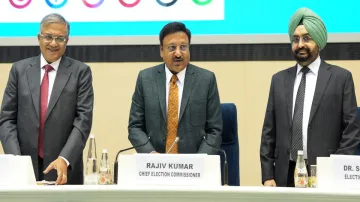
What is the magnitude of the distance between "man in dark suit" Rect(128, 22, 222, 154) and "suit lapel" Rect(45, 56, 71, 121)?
1.33 feet

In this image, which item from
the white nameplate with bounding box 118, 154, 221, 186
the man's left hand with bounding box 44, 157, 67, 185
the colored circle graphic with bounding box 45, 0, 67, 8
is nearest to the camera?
the white nameplate with bounding box 118, 154, 221, 186

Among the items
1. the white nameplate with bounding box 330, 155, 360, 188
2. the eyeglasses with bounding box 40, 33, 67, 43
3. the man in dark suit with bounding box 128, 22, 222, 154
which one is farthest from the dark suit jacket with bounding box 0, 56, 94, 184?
the white nameplate with bounding box 330, 155, 360, 188

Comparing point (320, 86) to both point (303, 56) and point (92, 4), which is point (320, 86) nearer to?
point (303, 56)

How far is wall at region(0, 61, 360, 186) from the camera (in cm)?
442

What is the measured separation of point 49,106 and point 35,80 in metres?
0.18

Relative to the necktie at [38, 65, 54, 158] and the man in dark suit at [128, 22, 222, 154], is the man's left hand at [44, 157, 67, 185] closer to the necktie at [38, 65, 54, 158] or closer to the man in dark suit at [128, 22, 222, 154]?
the necktie at [38, 65, 54, 158]

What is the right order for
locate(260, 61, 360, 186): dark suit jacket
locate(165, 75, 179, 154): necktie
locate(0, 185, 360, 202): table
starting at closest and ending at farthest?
locate(0, 185, 360, 202): table < locate(260, 61, 360, 186): dark suit jacket < locate(165, 75, 179, 154): necktie

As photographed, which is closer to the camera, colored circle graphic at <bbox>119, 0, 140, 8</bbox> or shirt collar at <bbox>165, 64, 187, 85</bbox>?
shirt collar at <bbox>165, 64, 187, 85</bbox>

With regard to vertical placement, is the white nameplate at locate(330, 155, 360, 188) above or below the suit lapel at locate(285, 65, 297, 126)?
below

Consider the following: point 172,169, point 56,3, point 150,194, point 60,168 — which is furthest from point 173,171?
point 56,3

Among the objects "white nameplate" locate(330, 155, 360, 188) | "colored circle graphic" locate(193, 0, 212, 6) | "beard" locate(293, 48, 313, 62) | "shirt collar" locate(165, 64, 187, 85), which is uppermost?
"colored circle graphic" locate(193, 0, 212, 6)

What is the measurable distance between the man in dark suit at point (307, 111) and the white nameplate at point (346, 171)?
0.75 m

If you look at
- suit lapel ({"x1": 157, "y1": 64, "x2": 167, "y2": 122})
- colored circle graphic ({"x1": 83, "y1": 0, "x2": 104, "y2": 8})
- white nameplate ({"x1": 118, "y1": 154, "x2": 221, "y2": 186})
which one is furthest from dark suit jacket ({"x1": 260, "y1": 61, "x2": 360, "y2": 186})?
colored circle graphic ({"x1": 83, "y1": 0, "x2": 104, "y2": 8})

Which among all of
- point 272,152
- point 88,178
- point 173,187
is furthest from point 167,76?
point 173,187
